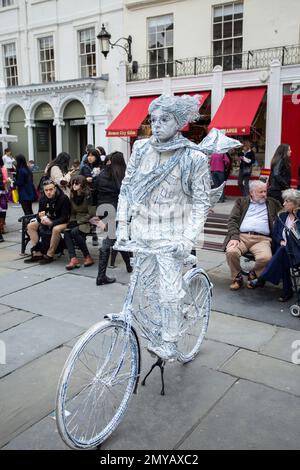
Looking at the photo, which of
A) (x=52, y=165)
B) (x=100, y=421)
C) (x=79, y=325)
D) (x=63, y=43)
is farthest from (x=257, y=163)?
(x=100, y=421)

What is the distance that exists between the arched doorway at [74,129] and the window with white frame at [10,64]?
334 centimetres

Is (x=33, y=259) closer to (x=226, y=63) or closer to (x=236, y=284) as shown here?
(x=236, y=284)

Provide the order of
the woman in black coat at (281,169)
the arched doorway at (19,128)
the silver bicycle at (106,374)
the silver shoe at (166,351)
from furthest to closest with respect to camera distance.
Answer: the arched doorway at (19,128)
the woman in black coat at (281,169)
the silver shoe at (166,351)
the silver bicycle at (106,374)

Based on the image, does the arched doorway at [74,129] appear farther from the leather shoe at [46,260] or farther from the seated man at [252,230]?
the seated man at [252,230]

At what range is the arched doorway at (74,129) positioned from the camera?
17.2 meters

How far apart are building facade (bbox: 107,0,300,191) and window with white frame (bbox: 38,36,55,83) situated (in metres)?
3.88

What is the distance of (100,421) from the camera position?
8.92 ft

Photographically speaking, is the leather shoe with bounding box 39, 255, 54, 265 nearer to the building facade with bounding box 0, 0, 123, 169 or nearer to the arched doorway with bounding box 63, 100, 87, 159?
the building facade with bounding box 0, 0, 123, 169

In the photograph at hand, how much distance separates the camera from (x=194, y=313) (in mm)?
3535

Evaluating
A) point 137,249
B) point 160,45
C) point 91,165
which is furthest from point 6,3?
point 137,249

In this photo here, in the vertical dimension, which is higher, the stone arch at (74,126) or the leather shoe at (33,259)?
the stone arch at (74,126)

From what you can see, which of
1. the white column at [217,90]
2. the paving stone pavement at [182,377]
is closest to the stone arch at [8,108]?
the white column at [217,90]

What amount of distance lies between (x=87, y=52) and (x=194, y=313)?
15390 mm

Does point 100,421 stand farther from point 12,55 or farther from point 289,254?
point 12,55
